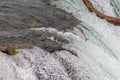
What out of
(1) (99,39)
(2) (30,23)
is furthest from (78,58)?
(1) (99,39)

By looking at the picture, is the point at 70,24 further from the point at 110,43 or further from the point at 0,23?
the point at 0,23

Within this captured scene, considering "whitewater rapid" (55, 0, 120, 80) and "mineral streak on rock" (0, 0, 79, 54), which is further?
"whitewater rapid" (55, 0, 120, 80)

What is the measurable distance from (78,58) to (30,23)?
1.56 metres

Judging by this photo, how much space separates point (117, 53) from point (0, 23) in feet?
7.26

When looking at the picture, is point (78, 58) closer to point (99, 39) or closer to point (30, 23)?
point (30, 23)

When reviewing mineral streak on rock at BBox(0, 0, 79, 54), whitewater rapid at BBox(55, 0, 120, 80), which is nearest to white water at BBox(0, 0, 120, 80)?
whitewater rapid at BBox(55, 0, 120, 80)

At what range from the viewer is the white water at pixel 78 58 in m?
5.48

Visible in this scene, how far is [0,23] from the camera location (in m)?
7.15

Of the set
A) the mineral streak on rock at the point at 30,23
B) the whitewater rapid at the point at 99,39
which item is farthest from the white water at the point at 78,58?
the mineral streak on rock at the point at 30,23

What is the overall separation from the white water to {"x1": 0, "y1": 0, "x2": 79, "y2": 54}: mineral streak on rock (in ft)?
0.66

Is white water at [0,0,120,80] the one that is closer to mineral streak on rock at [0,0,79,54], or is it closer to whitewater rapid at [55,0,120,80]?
whitewater rapid at [55,0,120,80]

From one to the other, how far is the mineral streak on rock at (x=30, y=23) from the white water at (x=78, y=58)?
0.20 meters

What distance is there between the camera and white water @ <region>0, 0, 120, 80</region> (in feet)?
18.0

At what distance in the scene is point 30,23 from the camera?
7500mm
